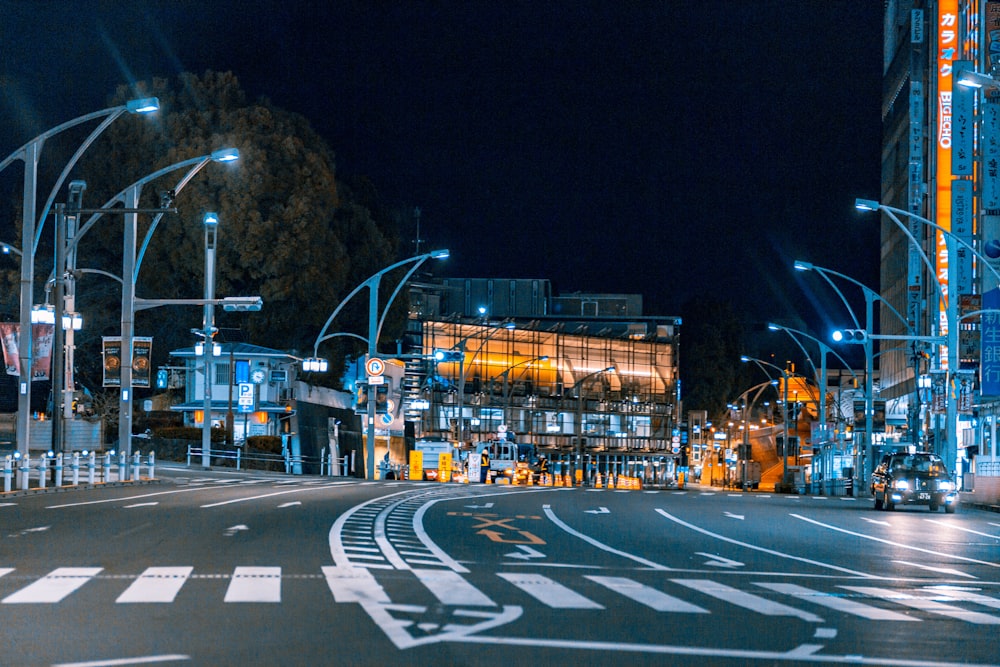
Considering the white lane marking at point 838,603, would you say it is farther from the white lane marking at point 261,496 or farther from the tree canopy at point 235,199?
the tree canopy at point 235,199

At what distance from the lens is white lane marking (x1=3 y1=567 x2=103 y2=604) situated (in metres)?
12.5

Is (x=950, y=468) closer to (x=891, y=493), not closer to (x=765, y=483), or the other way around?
(x=891, y=493)

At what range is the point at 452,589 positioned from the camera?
1387cm

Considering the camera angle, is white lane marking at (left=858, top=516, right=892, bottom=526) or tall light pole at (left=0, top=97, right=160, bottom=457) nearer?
white lane marking at (left=858, top=516, right=892, bottom=526)

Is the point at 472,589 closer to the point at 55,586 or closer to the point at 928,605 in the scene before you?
the point at 55,586

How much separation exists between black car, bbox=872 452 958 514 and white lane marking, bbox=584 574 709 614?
27.6m

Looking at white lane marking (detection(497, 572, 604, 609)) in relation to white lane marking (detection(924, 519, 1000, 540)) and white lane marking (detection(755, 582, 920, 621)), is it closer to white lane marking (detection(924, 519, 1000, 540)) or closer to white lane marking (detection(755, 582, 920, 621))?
white lane marking (detection(755, 582, 920, 621))

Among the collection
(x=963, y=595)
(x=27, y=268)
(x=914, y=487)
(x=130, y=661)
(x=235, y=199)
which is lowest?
Result: (x=914, y=487)

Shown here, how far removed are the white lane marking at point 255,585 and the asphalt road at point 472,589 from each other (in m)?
0.04

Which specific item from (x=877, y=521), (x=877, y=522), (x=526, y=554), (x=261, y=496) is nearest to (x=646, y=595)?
(x=526, y=554)

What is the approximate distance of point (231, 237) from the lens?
214ft

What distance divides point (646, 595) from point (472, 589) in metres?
1.71

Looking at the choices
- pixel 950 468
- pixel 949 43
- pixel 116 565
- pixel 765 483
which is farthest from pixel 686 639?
pixel 765 483

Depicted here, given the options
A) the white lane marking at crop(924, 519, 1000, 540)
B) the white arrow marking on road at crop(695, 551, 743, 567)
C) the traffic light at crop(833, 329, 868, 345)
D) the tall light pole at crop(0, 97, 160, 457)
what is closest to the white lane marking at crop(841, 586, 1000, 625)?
the white arrow marking on road at crop(695, 551, 743, 567)
